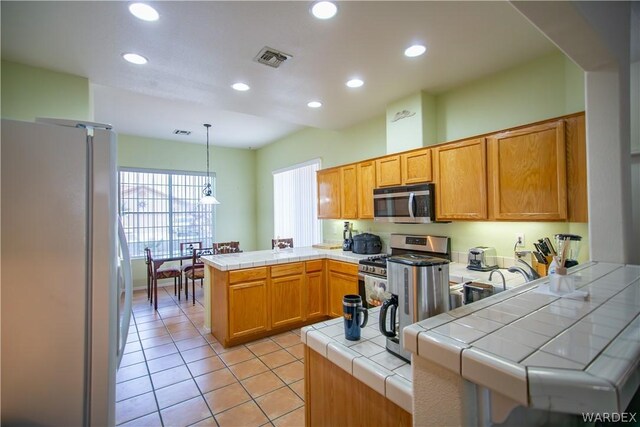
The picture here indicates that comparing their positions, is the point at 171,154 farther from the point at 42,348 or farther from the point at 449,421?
the point at 449,421

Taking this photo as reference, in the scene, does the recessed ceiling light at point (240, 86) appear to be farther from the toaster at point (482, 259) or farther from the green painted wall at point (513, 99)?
the toaster at point (482, 259)

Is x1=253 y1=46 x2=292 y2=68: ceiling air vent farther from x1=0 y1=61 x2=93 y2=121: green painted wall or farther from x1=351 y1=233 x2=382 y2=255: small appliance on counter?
x1=351 y1=233 x2=382 y2=255: small appliance on counter

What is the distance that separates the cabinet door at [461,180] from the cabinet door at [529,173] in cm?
8

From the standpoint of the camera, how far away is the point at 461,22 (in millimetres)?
2043

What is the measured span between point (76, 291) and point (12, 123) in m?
0.79

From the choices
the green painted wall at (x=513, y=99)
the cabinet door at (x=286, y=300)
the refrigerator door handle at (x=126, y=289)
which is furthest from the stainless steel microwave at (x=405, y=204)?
the refrigerator door handle at (x=126, y=289)

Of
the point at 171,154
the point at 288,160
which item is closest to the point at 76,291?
the point at 288,160

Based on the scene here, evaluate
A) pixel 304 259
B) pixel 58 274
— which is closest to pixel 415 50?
pixel 304 259

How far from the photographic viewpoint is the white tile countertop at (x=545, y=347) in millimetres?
578

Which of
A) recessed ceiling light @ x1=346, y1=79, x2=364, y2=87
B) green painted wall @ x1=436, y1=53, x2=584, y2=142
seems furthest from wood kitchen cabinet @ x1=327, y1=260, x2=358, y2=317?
Answer: recessed ceiling light @ x1=346, y1=79, x2=364, y2=87

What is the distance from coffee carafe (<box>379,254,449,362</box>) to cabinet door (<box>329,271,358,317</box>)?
7.78 ft

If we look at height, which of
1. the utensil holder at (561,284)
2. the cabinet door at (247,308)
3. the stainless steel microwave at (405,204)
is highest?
the stainless steel microwave at (405,204)

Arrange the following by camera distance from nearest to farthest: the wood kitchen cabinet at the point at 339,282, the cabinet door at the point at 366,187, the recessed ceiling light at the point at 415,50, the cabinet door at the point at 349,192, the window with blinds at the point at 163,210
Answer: the recessed ceiling light at the point at 415,50 → the wood kitchen cabinet at the point at 339,282 → the cabinet door at the point at 366,187 → the cabinet door at the point at 349,192 → the window with blinds at the point at 163,210

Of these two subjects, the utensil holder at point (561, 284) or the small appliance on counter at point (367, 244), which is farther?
the small appliance on counter at point (367, 244)
